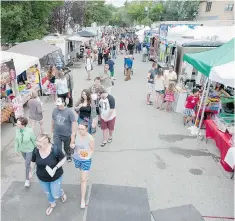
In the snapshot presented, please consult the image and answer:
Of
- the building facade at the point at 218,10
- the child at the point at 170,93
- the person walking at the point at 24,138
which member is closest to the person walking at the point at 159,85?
the child at the point at 170,93

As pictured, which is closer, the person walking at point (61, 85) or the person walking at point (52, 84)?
the person walking at point (61, 85)

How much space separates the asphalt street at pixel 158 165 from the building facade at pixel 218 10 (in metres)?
35.1

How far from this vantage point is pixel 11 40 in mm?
16031

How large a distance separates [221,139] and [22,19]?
48.2 feet

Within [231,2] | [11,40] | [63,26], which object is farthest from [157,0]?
[11,40]

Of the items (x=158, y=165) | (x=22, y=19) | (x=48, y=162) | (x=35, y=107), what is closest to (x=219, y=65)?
(x=158, y=165)

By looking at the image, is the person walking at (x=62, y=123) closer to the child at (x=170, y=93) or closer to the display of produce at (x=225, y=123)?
the display of produce at (x=225, y=123)

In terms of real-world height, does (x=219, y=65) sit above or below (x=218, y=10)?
below

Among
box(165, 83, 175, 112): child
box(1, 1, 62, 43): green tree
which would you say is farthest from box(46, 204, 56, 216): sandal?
box(1, 1, 62, 43): green tree

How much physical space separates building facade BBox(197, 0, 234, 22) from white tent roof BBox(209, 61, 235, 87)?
115 feet

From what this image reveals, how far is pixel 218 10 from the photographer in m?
37.2

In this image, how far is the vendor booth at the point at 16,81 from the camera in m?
7.39

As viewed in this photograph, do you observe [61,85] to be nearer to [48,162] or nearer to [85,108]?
[85,108]

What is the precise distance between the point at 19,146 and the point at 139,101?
6708mm
